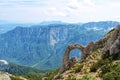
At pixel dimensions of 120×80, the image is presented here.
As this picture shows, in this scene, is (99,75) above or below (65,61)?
above

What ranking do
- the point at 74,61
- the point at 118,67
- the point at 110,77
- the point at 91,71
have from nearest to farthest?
the point at 110,77
the point at 118,67
the point at 91,71
the point at 74,61

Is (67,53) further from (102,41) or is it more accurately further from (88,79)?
(88,79)

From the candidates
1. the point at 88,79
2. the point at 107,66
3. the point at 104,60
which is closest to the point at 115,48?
the point at 104,60

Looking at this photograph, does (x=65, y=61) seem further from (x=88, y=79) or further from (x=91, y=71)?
(x=88, y=79)

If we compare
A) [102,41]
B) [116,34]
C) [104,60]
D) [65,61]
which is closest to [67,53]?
[65,61]

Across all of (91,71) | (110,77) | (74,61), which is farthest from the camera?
(74,61)

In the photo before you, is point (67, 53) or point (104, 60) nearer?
point (104, 60)

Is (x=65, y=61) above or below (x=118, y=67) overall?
below

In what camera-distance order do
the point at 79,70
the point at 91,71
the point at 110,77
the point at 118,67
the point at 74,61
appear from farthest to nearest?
the point at 74,61 < the point at 79,70 < the point at 91,71 < the point at 118,67 < the point at 110,77

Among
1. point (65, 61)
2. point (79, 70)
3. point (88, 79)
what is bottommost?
point (65, 61)
